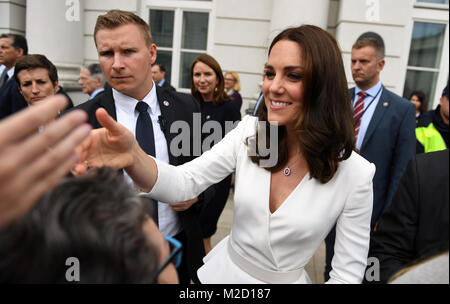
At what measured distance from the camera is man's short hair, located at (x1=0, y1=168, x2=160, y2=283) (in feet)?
2.04

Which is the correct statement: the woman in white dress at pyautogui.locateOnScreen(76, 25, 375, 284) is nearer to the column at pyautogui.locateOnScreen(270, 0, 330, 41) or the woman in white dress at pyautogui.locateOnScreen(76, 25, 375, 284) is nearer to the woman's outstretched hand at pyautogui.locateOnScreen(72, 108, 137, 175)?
the woman's outstretched hand at pyautogui.locateOnScreen(72, 108, 137, 175)

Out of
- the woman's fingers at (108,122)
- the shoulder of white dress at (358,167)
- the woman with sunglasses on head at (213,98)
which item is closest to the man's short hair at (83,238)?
the woman's fingers at (108,122)

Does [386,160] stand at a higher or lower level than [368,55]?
lower

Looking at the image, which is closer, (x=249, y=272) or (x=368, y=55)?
(x=249, y=272)

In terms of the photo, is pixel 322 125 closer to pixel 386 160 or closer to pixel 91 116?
pixel 91 116

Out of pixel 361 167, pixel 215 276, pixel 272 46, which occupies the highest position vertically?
pixel 272 46

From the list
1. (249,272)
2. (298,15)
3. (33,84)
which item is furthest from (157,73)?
(249,272)

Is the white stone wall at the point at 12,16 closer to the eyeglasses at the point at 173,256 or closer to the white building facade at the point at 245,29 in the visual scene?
the white building facade at the point at 245,29

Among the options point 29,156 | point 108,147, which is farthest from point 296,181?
point 29,156

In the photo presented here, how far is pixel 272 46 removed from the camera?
1655 millimetres

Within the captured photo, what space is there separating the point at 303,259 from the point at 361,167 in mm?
460

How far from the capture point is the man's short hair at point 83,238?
0.62 metres

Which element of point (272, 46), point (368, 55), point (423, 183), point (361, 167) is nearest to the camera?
point (423, 183)

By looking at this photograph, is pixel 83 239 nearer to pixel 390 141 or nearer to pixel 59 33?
pixel 390 141
